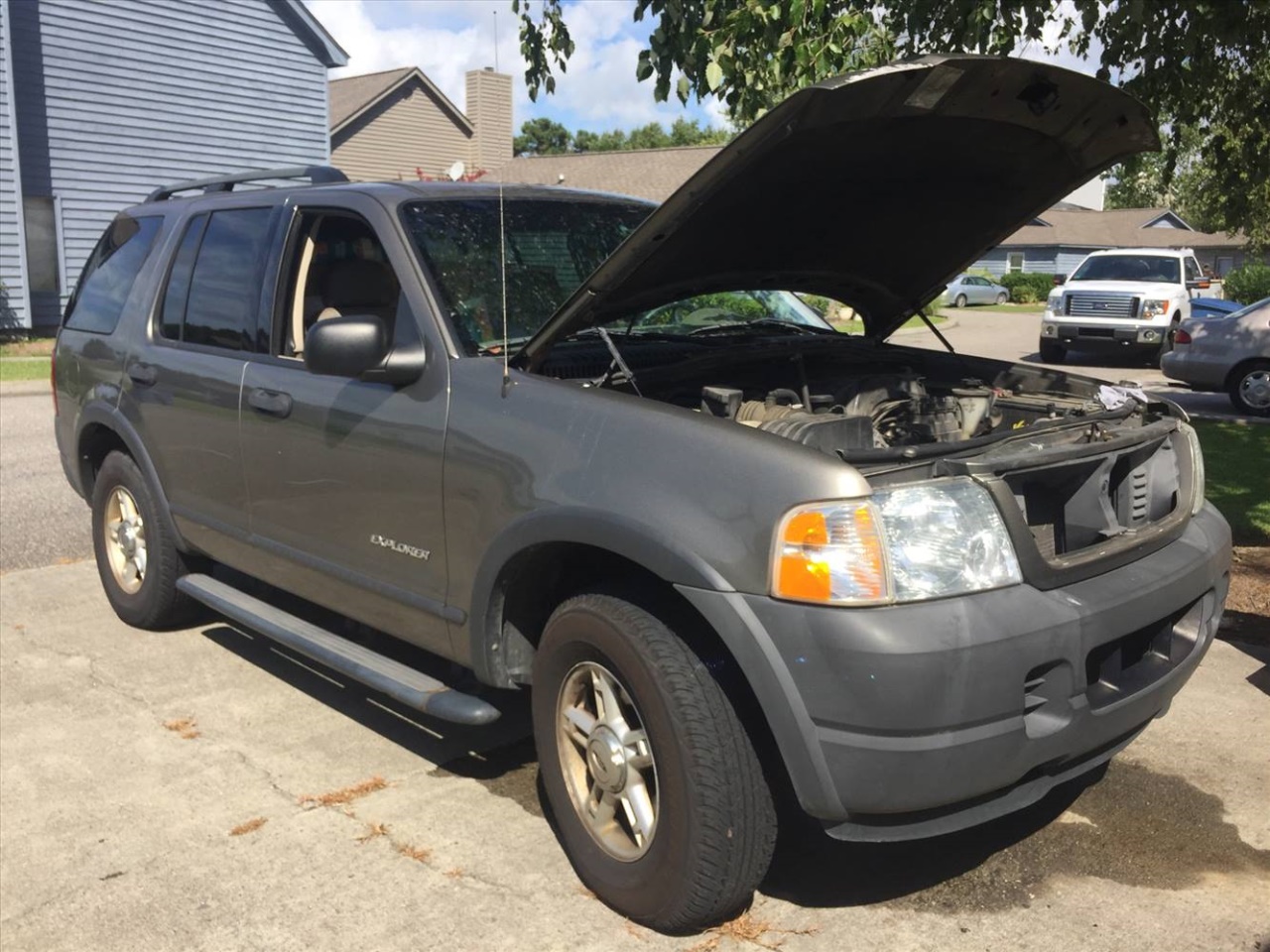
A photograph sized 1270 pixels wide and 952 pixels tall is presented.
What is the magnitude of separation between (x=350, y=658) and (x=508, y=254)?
148 cm

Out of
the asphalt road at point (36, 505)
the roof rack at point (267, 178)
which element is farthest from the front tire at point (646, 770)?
the asphalt road at point (36, 505)

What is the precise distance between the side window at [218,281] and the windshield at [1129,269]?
62.0ft

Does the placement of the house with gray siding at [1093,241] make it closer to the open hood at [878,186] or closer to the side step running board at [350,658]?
the open hood at [878,186]

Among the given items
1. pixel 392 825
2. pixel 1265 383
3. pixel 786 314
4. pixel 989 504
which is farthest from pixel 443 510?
pixel 1265 383

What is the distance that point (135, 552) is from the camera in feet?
18.7

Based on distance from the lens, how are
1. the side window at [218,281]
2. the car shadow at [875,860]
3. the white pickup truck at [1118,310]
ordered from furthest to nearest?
the white pickup truck at [1118,310], the side window at [218,281], the car shadow at [875,860]

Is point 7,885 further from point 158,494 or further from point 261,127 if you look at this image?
point 261,127

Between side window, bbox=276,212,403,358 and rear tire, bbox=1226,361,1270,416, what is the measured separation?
1223cm

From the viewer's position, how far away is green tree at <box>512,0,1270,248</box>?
→ 18.3 ft

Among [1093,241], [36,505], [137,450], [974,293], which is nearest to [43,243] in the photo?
[36,505]

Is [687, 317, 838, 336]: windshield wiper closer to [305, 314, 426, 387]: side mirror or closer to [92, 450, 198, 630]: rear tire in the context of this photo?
[305, 314, 426, 387]: side mirror

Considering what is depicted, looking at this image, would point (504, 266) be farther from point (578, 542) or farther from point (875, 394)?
point (875, 394)

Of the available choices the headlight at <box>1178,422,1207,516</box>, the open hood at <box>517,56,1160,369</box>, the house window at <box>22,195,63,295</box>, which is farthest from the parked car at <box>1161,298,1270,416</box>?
the house window at <box>22,195,63,295</box>

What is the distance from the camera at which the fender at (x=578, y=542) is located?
9.62 ft
